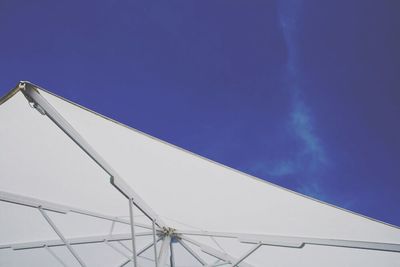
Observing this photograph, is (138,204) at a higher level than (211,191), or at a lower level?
lower

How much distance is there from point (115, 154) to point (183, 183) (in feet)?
3.27

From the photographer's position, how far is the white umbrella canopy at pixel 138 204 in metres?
3.06

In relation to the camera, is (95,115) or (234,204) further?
(234,204)

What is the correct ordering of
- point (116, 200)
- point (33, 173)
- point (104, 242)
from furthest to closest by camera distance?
point (104, 242)
point (116, 200)
point (33, 173)

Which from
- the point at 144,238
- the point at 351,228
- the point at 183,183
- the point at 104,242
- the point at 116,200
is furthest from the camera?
the point at 144,238

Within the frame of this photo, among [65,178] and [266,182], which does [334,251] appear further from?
[65,178]

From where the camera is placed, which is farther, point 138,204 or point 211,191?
point 211,191

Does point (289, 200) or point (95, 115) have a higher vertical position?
point (95, 115)

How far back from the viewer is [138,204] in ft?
10.8

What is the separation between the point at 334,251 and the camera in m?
3.84

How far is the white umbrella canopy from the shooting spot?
10.0ft

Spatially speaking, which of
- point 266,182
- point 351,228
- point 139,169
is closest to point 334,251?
point 351,228

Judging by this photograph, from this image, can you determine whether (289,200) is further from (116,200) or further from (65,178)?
(65,178)

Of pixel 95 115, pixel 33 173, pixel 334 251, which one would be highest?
pixel 95 115
